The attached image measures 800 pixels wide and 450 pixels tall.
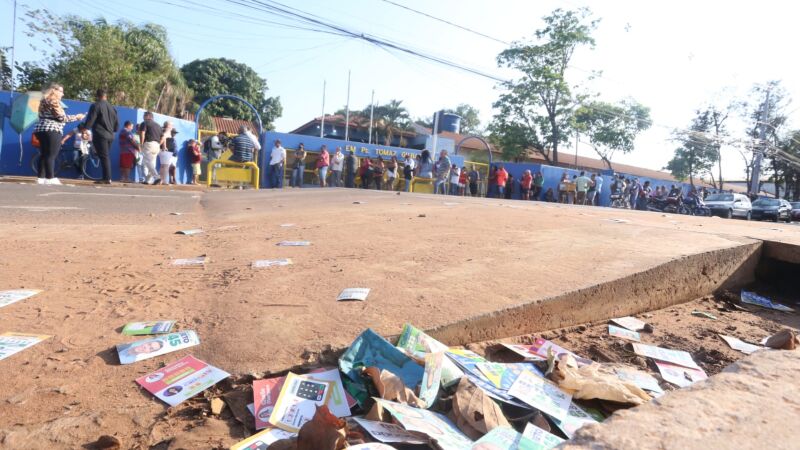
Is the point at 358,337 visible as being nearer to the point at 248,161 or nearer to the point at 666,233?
the point at 666,233

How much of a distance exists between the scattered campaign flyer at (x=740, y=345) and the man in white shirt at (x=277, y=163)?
11.4 m

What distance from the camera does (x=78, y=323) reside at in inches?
72.1

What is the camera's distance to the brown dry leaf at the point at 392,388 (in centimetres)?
139

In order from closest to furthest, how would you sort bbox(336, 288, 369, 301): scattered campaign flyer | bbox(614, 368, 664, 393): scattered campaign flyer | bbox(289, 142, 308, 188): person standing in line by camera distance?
bbox(614, 368, 664, 393): scattered campaign flyer < bbox(336, 288, 369, 301): scattered campaign flyer < bbox(289, 142, 308, 188): person standing in line

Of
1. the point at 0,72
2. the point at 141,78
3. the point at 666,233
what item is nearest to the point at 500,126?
the point at 141,78

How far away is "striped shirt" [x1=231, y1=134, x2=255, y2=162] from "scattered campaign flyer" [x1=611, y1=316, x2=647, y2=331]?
9.55 m

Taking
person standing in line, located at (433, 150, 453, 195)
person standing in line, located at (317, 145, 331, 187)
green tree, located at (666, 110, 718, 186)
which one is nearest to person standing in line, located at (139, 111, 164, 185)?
person standing in line, located at (317, 145, 331, 187)

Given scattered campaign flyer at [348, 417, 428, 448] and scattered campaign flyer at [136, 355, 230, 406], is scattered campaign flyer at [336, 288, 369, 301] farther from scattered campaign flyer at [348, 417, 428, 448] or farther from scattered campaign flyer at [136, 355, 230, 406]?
scattered campaign flyer at [348, 417, 428, 448]

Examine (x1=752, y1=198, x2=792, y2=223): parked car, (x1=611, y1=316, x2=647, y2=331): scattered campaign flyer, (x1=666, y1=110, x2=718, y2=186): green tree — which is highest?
(x1=666, y1=110, x2=718, y2=186): green tree

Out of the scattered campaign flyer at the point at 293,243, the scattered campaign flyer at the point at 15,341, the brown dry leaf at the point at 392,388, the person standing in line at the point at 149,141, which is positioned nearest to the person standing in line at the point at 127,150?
the person standing in line at the point at 149,141

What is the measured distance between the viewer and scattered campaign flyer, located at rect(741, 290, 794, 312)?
3025 mm

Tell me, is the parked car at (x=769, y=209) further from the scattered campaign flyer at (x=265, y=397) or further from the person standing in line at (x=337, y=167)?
the scattered campaign flyer at (x=265, y=397)

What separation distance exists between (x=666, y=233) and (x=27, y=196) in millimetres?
7275

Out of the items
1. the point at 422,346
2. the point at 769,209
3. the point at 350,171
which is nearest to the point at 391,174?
the point at 350,171
